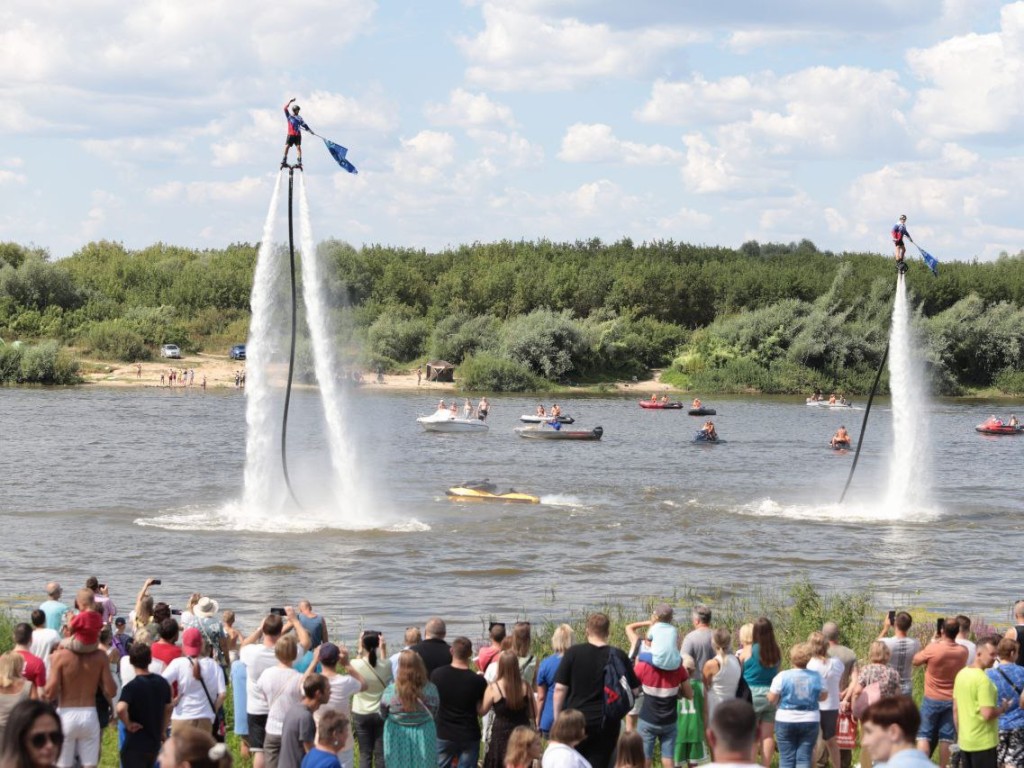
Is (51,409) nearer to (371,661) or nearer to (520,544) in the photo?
(520,544)

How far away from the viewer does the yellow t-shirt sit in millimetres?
12016

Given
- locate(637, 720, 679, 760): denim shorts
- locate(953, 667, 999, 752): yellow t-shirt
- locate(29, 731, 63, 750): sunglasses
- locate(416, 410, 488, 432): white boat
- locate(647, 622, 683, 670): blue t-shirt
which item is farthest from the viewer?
locate(416, 410, 488, 432): white boat

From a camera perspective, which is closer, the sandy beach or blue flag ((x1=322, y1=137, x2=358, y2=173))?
blue flag ((x1=322, y1=137, x2=358, y2=173))

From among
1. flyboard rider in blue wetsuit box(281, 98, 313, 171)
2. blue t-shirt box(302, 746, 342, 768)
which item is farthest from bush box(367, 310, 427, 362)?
blue t-shirt box(302, 746, 342, 768)

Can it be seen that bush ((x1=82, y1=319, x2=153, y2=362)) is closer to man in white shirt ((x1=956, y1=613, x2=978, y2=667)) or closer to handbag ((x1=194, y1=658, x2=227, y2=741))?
handbag ((x1=194, y1=658, x2=227, y2=741))

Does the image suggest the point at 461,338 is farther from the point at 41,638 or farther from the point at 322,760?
the point at 322,760

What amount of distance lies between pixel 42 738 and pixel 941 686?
29.8 ft

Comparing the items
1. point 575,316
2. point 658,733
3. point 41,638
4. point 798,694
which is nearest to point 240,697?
point 41,638

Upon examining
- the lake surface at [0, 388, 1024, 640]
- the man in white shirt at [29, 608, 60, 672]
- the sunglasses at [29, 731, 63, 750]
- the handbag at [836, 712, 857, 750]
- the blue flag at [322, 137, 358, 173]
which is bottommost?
the lake surface at [0, 388, 1024, 640]

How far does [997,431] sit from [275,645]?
68.5 meters

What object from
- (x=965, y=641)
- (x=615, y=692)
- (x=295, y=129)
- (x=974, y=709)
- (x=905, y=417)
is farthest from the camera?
(x=905, y=417)

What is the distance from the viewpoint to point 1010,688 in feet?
40.5

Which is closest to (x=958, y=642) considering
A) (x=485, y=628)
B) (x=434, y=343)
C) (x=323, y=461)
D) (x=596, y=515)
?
(x=485, y=628)

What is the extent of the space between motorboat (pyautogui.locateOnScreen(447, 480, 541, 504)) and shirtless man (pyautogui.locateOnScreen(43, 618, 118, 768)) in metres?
31.0
